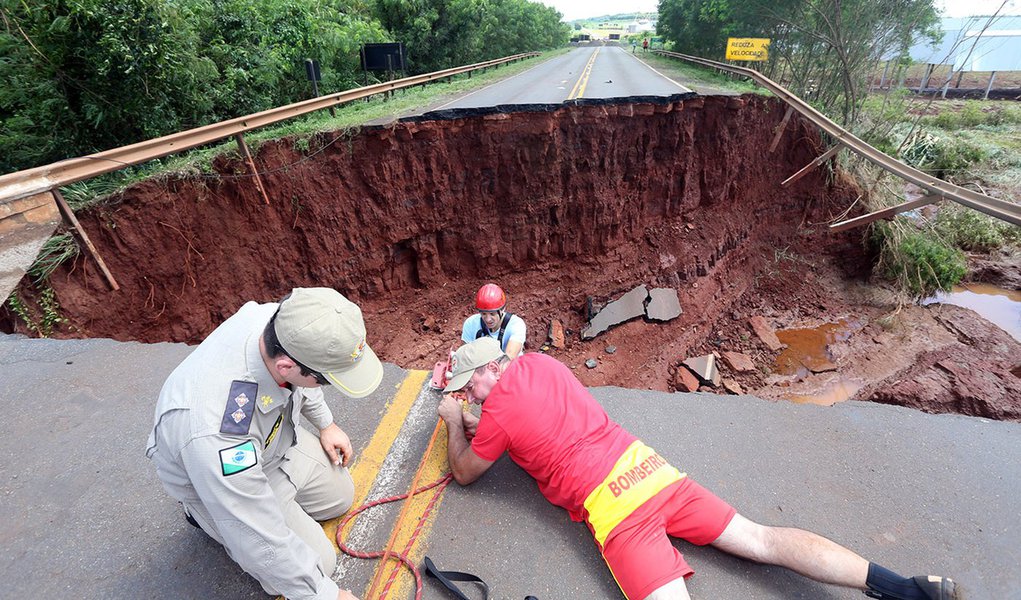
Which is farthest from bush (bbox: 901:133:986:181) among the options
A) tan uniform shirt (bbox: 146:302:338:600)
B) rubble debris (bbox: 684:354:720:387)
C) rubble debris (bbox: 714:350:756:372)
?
tan uniform shirt (bbox: 146:302:338:600)

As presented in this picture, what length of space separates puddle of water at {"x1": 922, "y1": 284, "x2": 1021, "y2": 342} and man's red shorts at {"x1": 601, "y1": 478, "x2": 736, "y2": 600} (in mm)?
10942

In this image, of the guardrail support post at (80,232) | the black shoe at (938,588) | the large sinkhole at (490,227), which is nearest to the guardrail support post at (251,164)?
the large sinkhole at (490,227)

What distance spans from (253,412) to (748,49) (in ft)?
56.3

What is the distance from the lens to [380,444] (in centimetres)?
322

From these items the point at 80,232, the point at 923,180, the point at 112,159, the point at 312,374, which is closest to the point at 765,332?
the point at 923,180

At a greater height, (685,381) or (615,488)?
(615,488)

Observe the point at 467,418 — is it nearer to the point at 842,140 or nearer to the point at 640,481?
the point at 640,481

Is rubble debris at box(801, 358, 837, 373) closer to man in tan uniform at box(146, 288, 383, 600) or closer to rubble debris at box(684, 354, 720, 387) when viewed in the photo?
rubble debris at box(684, 354, 720, 387)

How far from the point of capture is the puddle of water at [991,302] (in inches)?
365

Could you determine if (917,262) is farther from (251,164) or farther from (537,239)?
(251,164)

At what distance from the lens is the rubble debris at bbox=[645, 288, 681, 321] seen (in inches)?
371

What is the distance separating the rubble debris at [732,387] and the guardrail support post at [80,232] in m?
9.24

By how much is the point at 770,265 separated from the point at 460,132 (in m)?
8.39

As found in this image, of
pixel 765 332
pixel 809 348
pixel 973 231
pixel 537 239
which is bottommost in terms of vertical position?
pixel 809 348
